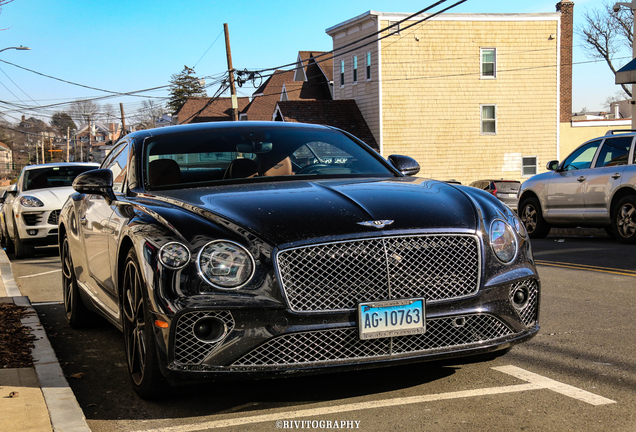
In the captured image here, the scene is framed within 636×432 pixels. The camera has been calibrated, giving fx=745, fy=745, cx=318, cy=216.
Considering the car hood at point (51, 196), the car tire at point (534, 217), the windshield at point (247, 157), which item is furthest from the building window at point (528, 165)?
the windshield at point (247, 157)

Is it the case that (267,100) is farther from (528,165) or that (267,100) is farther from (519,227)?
(519,227)

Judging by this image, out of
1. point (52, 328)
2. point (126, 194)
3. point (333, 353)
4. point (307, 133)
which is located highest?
point (307, 133)

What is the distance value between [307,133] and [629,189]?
8.90m

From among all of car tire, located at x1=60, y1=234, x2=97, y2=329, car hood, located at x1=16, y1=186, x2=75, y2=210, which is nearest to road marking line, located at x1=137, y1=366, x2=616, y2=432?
car tire, located at x1=60, y1=234, x2=97, y2=329

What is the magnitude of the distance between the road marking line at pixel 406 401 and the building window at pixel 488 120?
1255 inches

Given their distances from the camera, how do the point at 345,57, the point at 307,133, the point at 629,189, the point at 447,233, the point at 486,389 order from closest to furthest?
the point at 447,233, the point at 486,389, the point at 307,133, the point at 629,189, the point at 345,57

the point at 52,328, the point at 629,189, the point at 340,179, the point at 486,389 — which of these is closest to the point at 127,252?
the point at 340,179

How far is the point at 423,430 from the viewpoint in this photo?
3.65 meters

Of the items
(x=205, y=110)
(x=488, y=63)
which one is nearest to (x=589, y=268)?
(x=488, y=63)

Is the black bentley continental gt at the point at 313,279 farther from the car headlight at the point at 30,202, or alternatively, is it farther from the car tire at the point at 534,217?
the car tire at the point at 534,217

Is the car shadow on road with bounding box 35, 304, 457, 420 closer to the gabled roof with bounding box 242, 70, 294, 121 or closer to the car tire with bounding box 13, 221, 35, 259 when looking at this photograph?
the car tire with bounding box 13, 221, 35, 259

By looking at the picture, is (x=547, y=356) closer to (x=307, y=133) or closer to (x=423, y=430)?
(x=423, y=430)

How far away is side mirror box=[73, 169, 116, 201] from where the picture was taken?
5.19m

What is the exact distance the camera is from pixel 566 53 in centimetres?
4288
